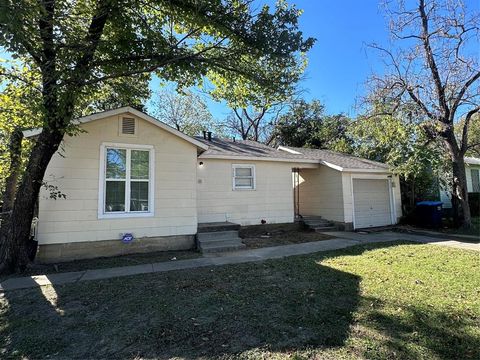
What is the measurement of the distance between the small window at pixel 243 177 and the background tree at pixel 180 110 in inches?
668

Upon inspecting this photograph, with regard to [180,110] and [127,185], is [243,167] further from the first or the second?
[180,110]

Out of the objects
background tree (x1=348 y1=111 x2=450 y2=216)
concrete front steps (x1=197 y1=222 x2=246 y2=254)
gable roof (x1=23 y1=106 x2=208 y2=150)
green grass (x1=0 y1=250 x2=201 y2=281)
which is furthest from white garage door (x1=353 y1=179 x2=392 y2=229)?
green grass (x1=0 y1=250 x2=201 y2=281)

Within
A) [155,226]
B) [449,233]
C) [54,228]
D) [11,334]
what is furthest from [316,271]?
[449,233]

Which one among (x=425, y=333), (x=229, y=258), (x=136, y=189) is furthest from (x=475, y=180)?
(x=136, y=189)

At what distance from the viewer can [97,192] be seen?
795 cm

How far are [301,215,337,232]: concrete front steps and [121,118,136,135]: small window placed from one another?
26.6ft

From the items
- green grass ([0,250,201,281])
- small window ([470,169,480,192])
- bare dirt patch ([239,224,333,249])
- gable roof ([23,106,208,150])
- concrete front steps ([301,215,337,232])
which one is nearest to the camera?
green grass ([0,250,201,281])

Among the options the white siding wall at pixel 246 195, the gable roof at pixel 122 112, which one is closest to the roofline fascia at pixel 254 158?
the white siding wall at pixel 246 195

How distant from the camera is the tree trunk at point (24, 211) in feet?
21.3

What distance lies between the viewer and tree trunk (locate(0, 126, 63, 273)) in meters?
6.48

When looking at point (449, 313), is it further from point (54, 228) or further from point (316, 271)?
point (54, 228)

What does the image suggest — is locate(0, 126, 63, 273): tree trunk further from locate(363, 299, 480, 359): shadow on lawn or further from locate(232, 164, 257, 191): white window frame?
locate(363, 299, 480, 359): shadow on lawn

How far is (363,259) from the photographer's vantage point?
7.42m

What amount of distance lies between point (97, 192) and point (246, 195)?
225 inches
